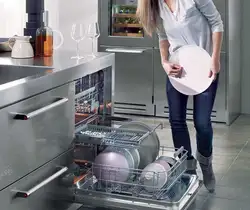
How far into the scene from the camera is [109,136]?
8.92 ft

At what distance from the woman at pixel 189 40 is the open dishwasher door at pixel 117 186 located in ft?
1.16

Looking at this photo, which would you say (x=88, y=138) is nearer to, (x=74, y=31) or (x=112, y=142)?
(x=112, y=142)

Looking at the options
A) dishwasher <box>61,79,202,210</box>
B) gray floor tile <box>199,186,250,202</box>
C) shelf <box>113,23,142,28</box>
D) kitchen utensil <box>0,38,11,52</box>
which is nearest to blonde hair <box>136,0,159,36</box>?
dishwasher <box>61,79,202,210</box>

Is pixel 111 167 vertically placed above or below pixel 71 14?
below

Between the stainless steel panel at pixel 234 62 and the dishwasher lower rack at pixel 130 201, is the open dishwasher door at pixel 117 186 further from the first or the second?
the stainless steel panel at pixel 234 62

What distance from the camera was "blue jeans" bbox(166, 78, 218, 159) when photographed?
314cm

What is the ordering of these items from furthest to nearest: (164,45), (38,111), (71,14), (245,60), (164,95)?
(71,14) < (245,60) < (164,95) < (164,45) < (38,111)

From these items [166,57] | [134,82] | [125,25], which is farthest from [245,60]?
[166,57]

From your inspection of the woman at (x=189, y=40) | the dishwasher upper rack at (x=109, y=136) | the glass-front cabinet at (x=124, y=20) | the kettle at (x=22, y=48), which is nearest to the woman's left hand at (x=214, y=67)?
the woman at (x=189, y=40)

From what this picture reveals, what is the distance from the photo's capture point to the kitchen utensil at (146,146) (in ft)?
9.58

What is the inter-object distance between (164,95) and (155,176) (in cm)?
264

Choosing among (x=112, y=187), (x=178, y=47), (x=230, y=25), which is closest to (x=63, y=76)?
(x=112, y=187)

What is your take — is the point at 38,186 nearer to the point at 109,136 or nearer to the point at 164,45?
the point at 109,136

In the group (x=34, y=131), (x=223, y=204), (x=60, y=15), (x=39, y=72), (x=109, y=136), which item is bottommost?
(x=223, y=204)
